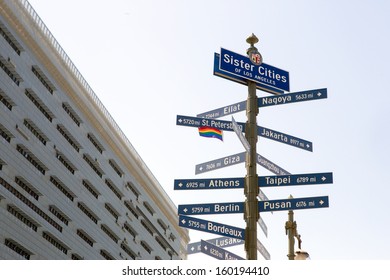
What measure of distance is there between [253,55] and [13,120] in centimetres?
5856

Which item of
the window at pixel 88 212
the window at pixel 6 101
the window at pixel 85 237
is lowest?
the window at pixel 85 237

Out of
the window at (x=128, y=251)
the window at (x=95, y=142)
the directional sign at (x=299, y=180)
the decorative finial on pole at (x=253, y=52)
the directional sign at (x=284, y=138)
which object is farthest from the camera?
the window at (x=128, y=251)

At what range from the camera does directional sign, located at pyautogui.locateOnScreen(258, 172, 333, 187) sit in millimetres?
11641

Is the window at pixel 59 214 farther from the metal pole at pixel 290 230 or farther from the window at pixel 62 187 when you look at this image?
the metal pole at pixel 290 230

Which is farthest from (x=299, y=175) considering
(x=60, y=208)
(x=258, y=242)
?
(x=60, y=208)

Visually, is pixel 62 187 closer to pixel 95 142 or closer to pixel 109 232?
pixel 95 142

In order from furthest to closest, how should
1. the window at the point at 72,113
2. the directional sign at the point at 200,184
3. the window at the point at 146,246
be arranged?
1. the window at the point at 146,246
2. the window at the point at 72,113
3. the directional sign at the point at 200,184

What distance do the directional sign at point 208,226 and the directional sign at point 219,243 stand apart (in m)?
0.35

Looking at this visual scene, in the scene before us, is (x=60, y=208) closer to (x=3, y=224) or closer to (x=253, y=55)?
(x=3, y=224)

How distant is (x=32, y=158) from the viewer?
70.7 m

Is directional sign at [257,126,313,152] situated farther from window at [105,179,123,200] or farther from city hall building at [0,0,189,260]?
window at [105,179,123,200]

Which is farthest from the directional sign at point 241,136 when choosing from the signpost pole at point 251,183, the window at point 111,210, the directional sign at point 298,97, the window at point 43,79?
the window at point 111,210

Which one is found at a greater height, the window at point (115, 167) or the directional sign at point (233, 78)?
the window at point (115, 167)

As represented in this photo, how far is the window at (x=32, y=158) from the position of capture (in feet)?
224
